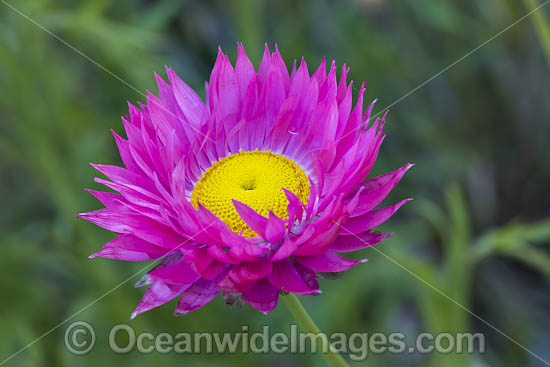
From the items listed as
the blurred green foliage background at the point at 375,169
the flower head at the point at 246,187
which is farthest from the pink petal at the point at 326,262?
the blurred green foliage background at the point at 375,169

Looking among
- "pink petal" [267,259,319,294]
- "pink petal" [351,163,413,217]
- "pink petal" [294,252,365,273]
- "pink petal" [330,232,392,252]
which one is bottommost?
"pink petal" [267,259,319,294]

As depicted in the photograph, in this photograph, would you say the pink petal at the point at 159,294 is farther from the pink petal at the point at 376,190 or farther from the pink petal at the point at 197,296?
the pink petal at the point at 376,190

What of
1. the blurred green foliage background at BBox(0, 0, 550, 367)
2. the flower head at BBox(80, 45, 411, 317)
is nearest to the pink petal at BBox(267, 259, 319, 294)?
the flower head at BBox(80, 45, 411, 317)

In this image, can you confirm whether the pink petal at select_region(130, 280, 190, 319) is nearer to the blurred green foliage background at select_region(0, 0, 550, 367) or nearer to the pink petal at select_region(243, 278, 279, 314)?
the pink petal at select_region(243, 278, 279, 314)

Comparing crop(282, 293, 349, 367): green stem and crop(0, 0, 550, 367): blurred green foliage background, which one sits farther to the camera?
crop(0, 0, 550, 367): blurred green foliage background

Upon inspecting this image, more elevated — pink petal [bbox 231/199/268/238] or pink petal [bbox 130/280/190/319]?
pink petal [bbox 231/199/268/238]
